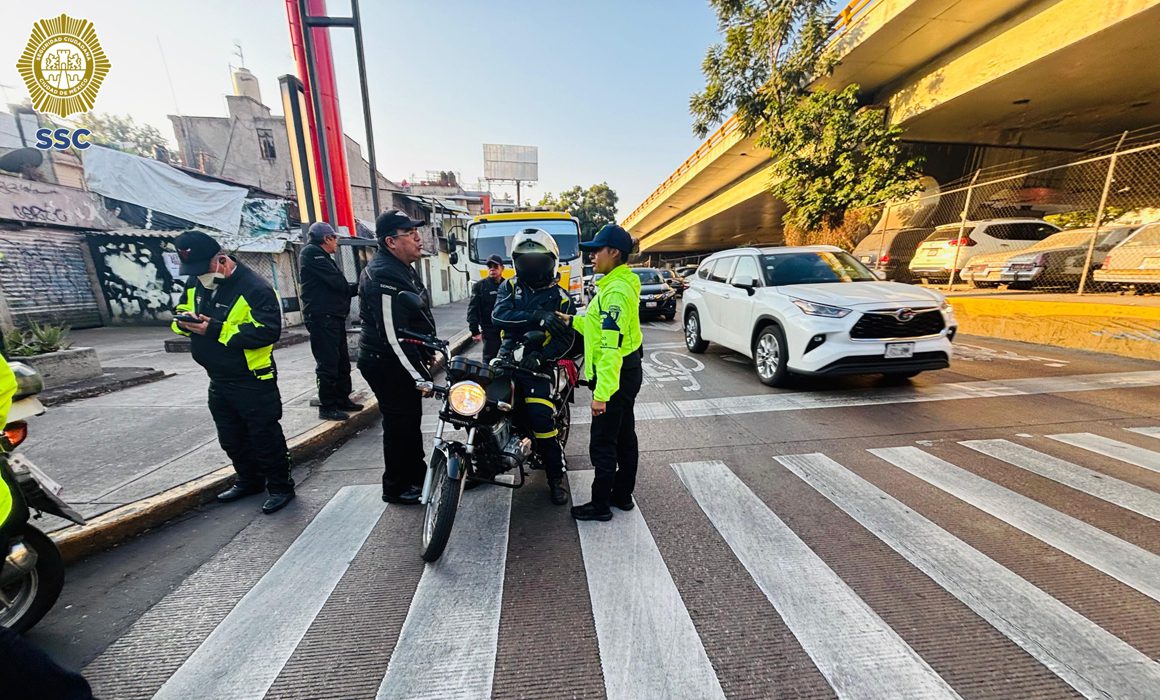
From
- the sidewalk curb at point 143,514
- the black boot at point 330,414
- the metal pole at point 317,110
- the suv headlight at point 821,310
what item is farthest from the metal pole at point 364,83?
the suv headlight at point 821,310

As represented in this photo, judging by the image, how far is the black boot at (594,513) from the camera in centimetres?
287

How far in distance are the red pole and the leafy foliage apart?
11.9 feet

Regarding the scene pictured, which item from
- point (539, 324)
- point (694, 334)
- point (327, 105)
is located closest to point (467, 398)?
point (539, 324)

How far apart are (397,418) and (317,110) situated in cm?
575

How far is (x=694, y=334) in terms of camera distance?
7.98 metres

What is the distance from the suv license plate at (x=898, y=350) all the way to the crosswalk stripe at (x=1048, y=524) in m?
1.65

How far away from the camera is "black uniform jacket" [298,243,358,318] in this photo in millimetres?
4609

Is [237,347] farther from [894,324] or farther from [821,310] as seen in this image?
[894,324]

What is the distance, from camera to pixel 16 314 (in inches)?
370

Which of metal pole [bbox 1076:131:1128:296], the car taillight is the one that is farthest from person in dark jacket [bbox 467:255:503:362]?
metal pole [bbox 1076:131:1128:296]

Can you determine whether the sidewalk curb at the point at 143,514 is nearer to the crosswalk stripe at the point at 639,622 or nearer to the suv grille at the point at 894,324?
the crosswalk stripe at the point at 639,622

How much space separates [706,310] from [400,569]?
6229 millimetres

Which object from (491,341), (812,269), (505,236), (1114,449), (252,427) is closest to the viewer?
(252,427)

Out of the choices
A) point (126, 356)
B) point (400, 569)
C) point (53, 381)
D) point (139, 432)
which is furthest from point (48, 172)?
point (400, 569)
